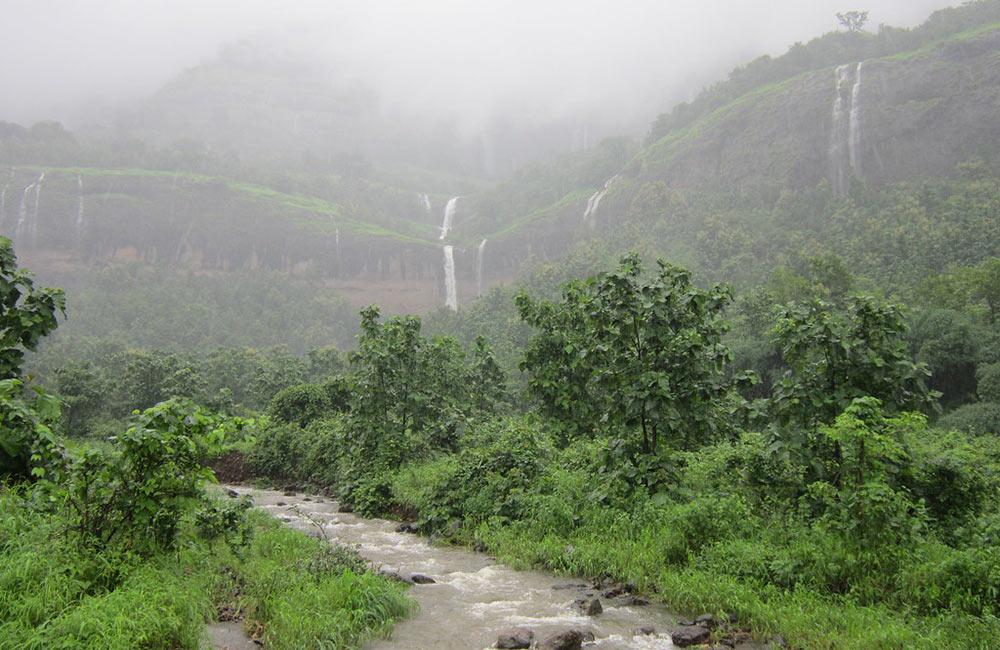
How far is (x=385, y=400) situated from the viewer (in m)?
13.9

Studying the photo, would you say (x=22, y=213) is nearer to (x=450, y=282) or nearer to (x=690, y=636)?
(x=450, y=282)

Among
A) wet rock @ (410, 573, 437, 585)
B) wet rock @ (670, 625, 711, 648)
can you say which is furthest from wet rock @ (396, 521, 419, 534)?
wet rock @ (670, 625, 711, 648)

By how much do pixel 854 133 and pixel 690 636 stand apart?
83.6 m

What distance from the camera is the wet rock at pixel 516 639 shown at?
4977mm

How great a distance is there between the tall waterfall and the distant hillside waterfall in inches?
1245

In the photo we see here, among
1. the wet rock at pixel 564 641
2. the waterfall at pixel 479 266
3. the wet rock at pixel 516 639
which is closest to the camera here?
the wet rock at pixel 564 641

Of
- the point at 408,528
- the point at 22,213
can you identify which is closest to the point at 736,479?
the point at 408,528

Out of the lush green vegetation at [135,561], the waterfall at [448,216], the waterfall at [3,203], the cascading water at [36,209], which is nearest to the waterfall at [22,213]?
the cascading water at [36,209]

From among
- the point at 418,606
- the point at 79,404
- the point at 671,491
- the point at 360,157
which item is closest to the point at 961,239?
the point at 671,491

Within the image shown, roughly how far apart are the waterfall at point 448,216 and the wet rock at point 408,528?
111854 millimetres

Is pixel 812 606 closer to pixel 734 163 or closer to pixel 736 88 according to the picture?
pixel 734 163

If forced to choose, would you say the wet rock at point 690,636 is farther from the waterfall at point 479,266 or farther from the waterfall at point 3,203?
the waterfall at point 3,203

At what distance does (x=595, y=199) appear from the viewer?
315 ft

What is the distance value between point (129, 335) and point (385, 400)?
237 feet
